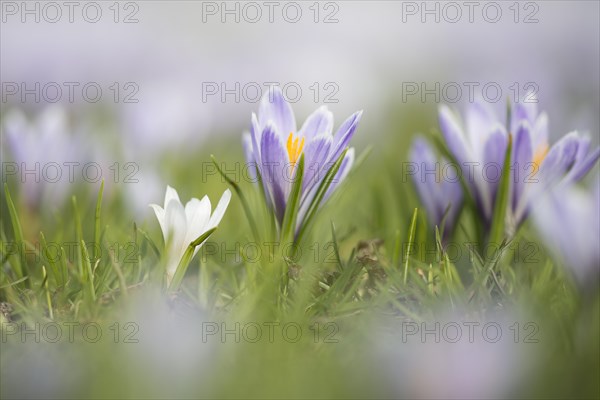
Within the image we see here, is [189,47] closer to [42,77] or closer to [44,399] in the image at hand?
[42,77]

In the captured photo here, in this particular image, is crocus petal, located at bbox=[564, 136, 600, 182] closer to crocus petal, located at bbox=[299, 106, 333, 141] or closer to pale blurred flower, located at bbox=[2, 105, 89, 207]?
crocus petal, located at bbox=[299, 106, 333, 141]

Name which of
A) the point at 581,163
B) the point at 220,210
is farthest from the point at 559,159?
the point at 220,210

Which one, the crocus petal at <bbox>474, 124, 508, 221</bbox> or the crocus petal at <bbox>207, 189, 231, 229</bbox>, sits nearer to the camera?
the crocus petal at <bbox>207, 189, 231, 229</bbox>

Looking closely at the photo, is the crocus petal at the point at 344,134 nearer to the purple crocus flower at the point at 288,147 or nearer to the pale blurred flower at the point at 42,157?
the purple crocus flower at the point at 288,147

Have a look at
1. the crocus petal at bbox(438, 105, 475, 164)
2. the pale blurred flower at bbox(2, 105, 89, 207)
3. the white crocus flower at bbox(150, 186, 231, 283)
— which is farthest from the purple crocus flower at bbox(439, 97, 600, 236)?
the pale blurred flower at bbox(2, 105, 89, 207)

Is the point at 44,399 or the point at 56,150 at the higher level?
the point at 56,150

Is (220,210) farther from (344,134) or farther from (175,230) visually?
(344,134)

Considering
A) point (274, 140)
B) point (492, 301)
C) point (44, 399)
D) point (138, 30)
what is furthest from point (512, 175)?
point (138, 30)
